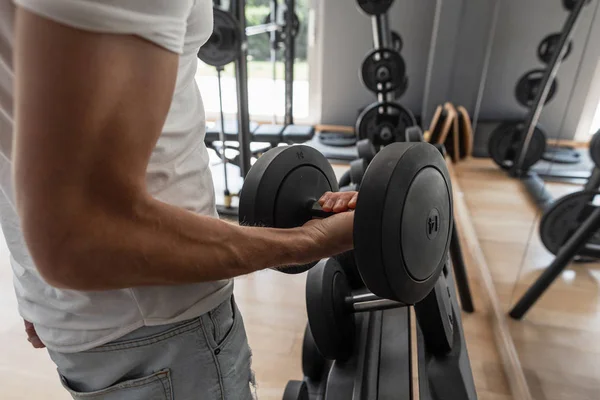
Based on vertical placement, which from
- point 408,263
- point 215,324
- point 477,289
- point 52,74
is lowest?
point 477,289

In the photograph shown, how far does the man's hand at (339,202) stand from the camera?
0.63 m

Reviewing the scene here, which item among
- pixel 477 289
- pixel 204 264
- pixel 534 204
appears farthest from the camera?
pixel 534 204

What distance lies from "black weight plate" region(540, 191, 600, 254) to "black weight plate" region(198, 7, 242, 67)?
5.27ft

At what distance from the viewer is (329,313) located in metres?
0.92

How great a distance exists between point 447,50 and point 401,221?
131 inches

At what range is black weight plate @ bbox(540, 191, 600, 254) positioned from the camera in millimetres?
1519

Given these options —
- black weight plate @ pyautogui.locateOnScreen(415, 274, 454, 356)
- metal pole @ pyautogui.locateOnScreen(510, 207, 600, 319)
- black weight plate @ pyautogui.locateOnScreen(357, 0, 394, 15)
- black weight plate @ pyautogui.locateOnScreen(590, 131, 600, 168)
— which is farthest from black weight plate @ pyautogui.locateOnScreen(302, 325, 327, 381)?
black weight plate @ pyautogui.locateOnScreen(357, 0, 394, 15)

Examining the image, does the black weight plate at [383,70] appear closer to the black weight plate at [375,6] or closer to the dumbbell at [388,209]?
the black weight plate at [375,6]

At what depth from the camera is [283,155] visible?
71cm

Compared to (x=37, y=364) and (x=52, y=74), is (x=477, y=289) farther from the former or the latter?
(x=52, y=74)

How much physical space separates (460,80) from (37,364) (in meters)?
3.42

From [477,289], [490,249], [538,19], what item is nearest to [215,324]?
[477,289]

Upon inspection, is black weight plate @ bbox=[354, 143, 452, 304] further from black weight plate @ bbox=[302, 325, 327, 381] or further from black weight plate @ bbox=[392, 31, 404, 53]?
black weight plate @ bbox=[392, 31, 404, 53]

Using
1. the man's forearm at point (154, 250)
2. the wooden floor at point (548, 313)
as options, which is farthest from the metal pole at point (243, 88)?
the man's forearm at point (154, 250)
